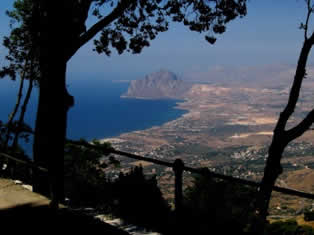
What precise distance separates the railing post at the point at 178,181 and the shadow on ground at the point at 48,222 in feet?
2.64

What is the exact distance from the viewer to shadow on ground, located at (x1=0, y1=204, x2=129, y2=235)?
4.65 m

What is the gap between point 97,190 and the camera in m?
8.38

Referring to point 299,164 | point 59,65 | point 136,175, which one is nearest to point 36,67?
point 136,175

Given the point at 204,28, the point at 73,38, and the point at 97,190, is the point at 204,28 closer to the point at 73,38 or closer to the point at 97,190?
the point at 73,38

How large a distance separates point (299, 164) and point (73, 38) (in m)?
147

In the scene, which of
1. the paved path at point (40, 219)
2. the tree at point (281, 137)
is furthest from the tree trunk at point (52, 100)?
the tree at point (281, 137)

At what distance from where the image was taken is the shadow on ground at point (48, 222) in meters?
4.65

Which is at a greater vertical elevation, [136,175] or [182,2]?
[182,2]

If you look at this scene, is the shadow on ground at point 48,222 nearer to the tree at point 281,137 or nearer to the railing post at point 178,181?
the railing post at point 178,181

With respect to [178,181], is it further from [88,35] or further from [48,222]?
[88,35]

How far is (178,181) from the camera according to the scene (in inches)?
177

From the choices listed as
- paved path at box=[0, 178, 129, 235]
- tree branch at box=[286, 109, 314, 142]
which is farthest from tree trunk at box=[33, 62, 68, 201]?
tree branch at box=[286, 109, 314, 142]

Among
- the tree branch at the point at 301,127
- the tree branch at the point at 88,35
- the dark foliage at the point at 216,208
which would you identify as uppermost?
the tree branch at the point at 88,35

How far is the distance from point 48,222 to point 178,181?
76.3 inches
